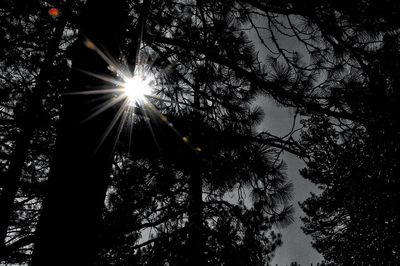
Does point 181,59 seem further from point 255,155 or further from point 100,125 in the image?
point 100,125

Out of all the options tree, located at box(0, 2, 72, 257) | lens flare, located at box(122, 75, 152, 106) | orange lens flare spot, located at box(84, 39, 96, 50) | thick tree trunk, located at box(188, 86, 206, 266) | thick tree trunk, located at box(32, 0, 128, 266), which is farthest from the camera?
thick tree trunk, located at box(188, 86, 206, 266)

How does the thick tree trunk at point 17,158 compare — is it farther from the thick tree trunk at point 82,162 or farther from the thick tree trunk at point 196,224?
the thick tree trunk at point 196,224

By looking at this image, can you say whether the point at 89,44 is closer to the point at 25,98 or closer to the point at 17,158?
the point at 17,158

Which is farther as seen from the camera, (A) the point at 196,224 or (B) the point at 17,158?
(A) the point at 196,224

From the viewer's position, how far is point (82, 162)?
1.56 meters

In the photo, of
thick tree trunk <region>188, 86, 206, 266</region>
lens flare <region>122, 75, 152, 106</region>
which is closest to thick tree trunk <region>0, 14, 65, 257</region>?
lens flare <region>122, 75, 152, 106</region>

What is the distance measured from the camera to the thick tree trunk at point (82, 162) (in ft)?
4.46

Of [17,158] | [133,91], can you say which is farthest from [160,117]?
[17,158]

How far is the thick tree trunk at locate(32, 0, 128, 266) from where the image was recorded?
53.6 inches

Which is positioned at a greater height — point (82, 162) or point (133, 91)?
point (133, 91)

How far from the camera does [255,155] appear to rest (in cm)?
269

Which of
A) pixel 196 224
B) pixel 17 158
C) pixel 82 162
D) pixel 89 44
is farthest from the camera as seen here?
pixel 196 224

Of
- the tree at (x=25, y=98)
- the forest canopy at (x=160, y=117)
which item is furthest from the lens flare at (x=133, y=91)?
the tree at (x=25, y=98)

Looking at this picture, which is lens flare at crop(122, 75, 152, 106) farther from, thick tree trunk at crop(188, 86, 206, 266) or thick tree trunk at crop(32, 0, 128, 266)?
thick tree trunk at crop(188, 86, 206, 266)
